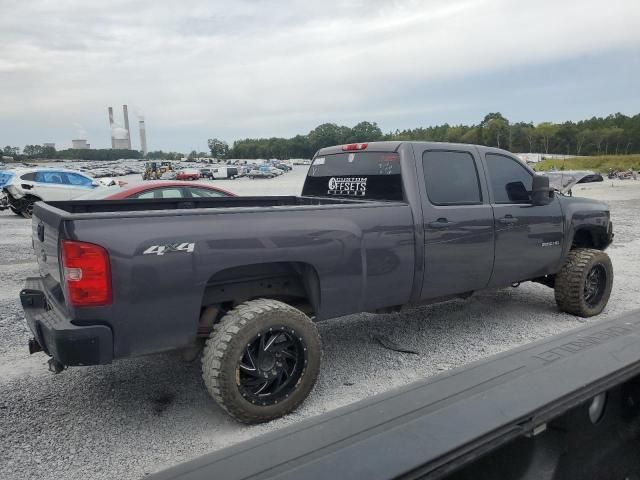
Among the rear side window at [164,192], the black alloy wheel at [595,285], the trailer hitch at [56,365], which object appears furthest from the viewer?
the rear side window at [164,192]

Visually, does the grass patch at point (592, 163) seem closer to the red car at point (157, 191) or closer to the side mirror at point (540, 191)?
the red car at point (157, 191)

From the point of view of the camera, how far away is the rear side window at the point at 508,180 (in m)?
4.91

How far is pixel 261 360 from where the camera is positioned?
3.30 meters

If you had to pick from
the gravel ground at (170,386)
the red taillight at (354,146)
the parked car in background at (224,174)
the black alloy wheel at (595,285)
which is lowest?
the parked car in background at (224,174)

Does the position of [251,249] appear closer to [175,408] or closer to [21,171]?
[175,408]

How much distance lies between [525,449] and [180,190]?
779cm

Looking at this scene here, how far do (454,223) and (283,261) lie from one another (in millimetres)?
1657

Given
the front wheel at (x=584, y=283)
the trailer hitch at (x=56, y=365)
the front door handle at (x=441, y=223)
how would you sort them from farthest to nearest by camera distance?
the front wheel at (x=584, y=283), the front door handle at (x=441, y=223), the trailer hitch at (x=56, y=365)

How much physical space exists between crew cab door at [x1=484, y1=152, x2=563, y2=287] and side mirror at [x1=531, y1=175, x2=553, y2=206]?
0.06 metres

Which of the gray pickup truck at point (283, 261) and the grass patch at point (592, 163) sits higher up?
the gray pickup truck at point (283, 261)

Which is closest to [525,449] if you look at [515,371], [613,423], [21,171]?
[515,371]

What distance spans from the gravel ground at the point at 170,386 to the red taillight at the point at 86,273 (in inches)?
37.1

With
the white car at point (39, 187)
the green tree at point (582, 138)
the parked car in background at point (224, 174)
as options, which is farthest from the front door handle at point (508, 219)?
the green tree at point (582, 138)

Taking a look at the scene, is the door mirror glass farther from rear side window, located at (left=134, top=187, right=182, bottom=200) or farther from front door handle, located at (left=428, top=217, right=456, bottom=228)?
rear side window, located at (left=134, top=187, right=182, bottom=200)
